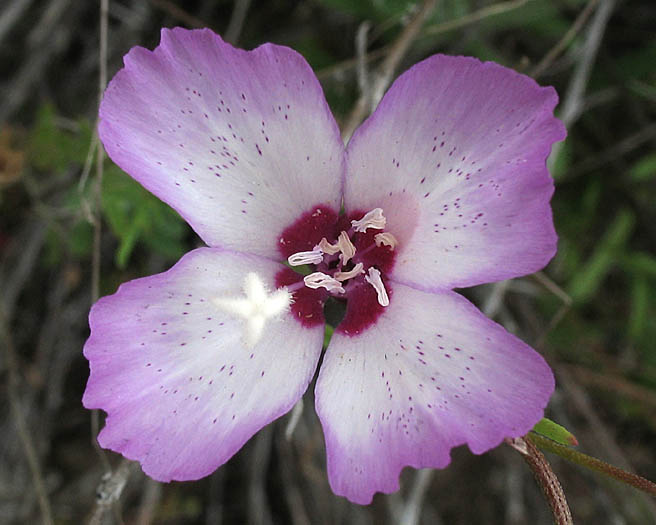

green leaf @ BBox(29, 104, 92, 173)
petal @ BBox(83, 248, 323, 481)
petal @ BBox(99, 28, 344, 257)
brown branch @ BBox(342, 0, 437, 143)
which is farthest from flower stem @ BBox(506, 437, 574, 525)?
green leaf @ BBox(29, 104, 92, 173)

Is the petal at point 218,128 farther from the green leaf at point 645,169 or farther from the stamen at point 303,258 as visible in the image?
the green leaf at point 645,169

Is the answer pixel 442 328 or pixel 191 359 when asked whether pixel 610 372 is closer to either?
pixel 442 328

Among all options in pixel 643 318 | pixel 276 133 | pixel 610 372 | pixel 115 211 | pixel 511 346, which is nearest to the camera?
pixel 511 346

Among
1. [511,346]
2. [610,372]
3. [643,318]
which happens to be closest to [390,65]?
[511,346]

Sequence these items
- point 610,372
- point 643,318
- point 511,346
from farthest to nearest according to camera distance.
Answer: point 610,372, point 643,318, point 511,346

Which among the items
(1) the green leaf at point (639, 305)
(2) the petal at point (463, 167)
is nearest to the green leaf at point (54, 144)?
(2) the petal at point (463, 167)

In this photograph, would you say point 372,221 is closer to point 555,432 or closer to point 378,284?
point 378,284

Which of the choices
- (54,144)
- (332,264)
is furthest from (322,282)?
(54,144)
